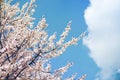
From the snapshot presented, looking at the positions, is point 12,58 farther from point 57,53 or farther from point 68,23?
point 68,23

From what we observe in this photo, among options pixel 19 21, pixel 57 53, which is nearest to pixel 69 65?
pixel 57 53

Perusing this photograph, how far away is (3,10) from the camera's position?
30.1 feet

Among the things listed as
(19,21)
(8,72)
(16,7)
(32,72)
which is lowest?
(8,72)

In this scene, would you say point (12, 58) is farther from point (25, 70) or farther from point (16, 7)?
point (16, 7)

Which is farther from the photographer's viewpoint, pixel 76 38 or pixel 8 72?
pixel 76 38

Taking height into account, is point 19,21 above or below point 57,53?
above

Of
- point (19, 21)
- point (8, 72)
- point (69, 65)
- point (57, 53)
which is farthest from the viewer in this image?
point (69, 65)

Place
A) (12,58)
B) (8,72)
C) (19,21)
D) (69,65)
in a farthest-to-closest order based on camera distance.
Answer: (69,65)
(19,21)
(12,58)
(8,72)

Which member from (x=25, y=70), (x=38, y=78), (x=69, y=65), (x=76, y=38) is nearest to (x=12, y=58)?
(x=25, y=70)

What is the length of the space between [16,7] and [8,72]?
391 centimetres

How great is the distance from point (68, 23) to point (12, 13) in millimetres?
2330

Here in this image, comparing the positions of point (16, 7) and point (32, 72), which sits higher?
point (16, 7)

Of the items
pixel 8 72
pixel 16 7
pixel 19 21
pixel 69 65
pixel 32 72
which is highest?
pixel 16 7

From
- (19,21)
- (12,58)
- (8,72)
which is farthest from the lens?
(19,21)
